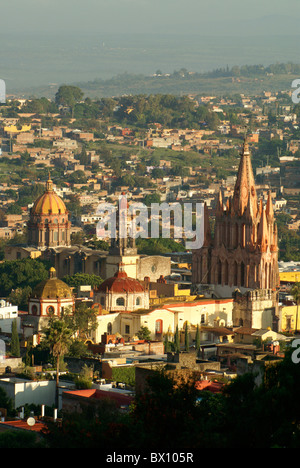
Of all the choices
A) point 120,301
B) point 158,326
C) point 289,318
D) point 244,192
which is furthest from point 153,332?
point 244,192

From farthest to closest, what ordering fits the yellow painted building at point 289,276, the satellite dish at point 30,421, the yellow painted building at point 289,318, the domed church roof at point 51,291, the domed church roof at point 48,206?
the domed church roof at point 48,206, the yellow painted building at point 289,276, the yellow painted building at point 289,318, the domed church roof at point 51,291, the satellite dish at point 30,421

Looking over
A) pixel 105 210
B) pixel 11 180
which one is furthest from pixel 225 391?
pixel 11 180

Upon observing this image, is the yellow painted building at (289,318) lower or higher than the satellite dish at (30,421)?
lower

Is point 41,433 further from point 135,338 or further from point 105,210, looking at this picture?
point 105,210

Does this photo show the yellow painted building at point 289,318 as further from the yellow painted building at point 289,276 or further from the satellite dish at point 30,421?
the satellite dish at point 30,421

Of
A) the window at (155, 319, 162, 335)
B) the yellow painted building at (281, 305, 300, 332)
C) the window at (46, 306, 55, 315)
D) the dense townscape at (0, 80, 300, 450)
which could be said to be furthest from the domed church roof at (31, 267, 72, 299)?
the yellow painted building at (281, 305, 300, 332)

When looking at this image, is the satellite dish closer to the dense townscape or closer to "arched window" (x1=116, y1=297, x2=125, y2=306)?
the dense townscape

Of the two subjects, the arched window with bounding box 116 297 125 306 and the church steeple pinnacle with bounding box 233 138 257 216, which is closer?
the arched window with bounding box 116 297 125 306

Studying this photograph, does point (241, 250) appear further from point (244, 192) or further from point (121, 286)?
point (121, 286)

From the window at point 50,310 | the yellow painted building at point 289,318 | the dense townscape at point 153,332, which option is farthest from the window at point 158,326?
the yellow painted building at point 289,318

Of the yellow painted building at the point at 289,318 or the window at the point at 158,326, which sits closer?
the window at the point at 158,326

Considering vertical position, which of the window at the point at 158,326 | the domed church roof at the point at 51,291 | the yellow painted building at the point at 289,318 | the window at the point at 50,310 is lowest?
the yellow painted building at the point at 289,318
